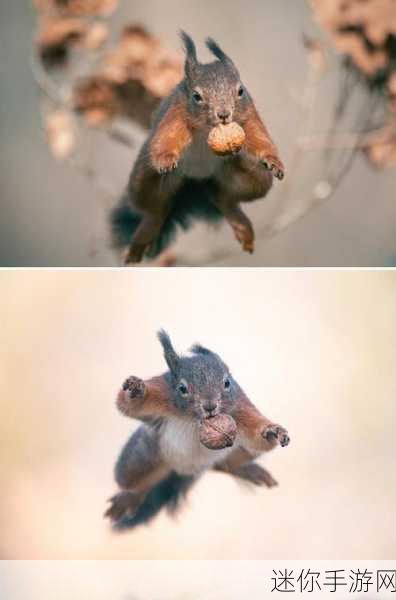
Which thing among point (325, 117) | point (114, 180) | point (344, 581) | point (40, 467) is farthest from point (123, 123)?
point (344, 581)

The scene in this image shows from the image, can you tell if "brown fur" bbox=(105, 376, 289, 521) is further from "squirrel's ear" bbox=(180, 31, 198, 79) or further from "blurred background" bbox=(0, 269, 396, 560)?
"squirrel's ear" bbox=(180, 31, 198, 79)

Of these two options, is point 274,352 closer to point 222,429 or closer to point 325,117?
point 222,429

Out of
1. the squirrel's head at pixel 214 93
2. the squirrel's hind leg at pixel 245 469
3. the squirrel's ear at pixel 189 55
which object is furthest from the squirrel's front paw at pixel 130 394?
the squirrel's ear at pixel 189 55

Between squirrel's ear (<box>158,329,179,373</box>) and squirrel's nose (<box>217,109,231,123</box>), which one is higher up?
squirrel's nose (<box>217,109,231,123</box>)

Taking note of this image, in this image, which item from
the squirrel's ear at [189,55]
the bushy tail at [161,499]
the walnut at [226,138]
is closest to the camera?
the walnut at [226,138]

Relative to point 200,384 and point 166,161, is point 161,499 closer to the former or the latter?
point 200,384

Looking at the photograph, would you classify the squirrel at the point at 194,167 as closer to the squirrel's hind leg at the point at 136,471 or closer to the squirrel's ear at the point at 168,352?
the squirrel's ear at the point at 168,352

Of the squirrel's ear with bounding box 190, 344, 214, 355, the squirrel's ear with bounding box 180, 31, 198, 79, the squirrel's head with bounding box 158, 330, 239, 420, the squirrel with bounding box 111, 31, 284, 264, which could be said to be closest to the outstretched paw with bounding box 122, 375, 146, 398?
the squirrel's head with bounding box 158, 330, 239, 420
